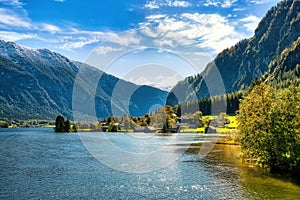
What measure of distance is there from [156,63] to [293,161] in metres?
30.2

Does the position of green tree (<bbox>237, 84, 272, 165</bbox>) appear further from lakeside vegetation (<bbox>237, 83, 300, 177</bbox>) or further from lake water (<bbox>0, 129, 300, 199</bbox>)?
lake water (<bbox>0, 129, 300, 199</bbox>)

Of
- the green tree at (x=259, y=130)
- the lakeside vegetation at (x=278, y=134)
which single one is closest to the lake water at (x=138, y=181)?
the green tree at (x=259, y=130)

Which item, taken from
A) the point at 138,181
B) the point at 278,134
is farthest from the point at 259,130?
the point at 138,181

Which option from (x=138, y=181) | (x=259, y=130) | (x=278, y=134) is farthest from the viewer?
(x=259, y=130)

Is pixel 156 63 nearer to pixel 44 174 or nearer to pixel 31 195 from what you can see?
pixel 44 174

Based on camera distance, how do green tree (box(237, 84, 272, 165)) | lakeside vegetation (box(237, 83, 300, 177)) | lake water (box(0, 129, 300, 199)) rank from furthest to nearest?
1. green tree (box(237, 84, 272, 165))
2. lakeside vegetation (box(237, 83, 300, 177))
3. lake water (box(0, 129, 300, 199))

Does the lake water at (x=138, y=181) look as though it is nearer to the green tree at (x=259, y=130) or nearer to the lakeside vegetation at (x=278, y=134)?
the green tree at (x=259, y=130)

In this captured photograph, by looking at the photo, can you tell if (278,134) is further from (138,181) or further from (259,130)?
(138,181)

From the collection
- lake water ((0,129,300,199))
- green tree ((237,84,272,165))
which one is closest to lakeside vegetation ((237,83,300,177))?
green tree ((237,84,272,165))

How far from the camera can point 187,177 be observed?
160ft

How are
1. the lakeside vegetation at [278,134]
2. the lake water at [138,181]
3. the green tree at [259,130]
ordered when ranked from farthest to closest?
the green tree at [259,130] → the lakeside vegetation at [278,134] → the lake water at [138,181]

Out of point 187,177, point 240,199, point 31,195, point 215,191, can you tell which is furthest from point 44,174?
point 240,199

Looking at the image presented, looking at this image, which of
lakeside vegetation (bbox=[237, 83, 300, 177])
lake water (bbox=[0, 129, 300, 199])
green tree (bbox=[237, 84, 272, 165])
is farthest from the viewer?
green tree (bbox=[237, 84, 272, 165])

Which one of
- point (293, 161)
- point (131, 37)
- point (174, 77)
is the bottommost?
point (293, 161)
